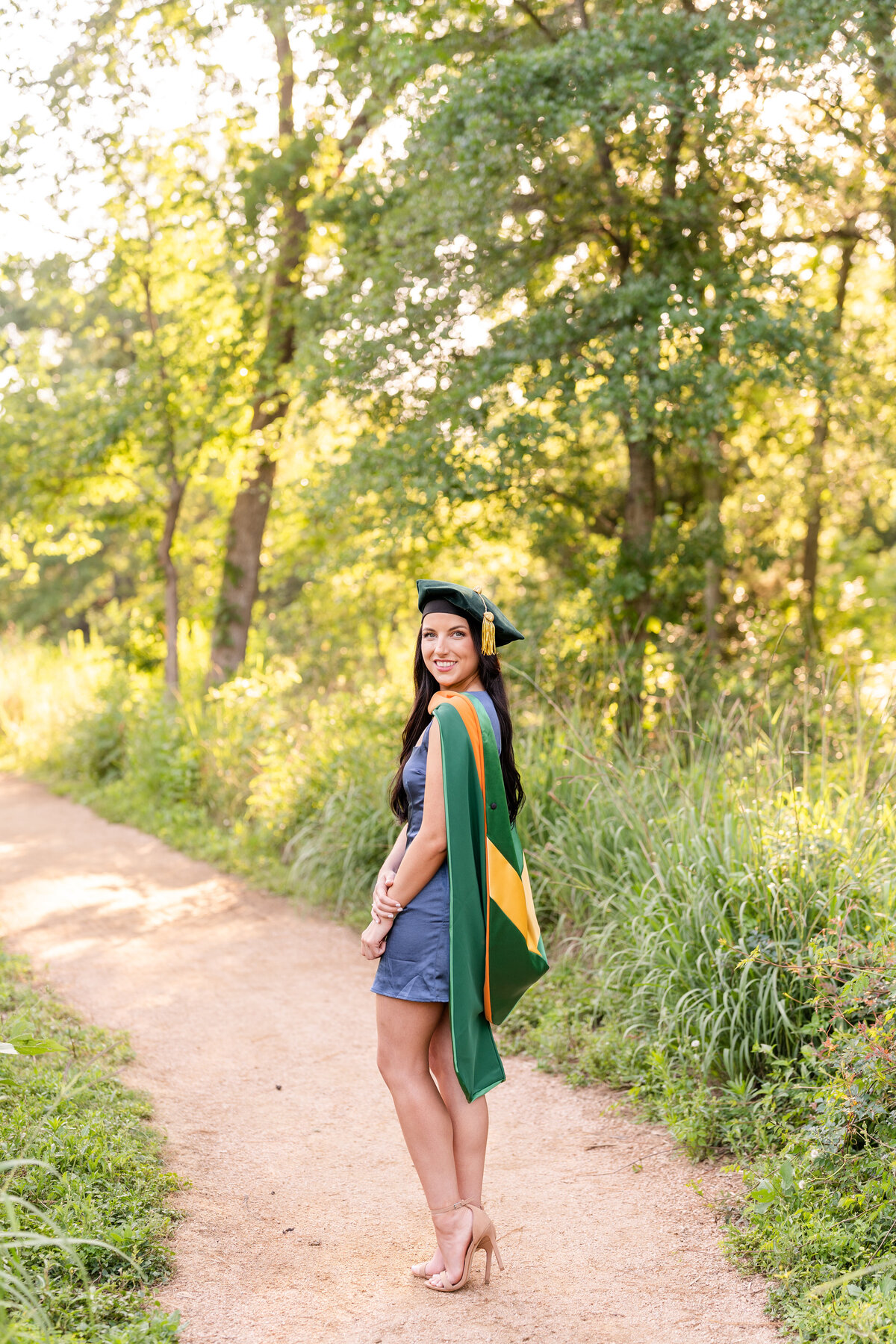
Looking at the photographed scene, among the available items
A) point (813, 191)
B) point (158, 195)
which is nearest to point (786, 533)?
point (813, 191)

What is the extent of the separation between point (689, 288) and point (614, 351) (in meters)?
0.70

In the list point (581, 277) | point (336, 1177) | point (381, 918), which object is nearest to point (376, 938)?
point (381, 918)

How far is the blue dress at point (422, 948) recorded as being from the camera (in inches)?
113

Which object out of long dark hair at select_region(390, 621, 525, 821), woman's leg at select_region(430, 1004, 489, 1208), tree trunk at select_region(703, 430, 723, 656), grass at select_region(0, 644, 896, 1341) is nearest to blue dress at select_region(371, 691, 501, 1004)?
woman's leg at select_region(430, 1004, 489, 1208)

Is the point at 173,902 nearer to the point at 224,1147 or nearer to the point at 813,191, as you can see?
the point at 224,1147

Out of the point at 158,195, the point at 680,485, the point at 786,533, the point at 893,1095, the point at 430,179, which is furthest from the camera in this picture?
the point at 786,533

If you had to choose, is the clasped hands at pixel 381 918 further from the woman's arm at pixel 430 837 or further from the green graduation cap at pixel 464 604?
the green graduation cap at pixel 464 604

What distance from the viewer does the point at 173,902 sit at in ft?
24.6

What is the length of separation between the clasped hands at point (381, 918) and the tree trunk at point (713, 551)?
22.8 ft

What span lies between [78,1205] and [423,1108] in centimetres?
108

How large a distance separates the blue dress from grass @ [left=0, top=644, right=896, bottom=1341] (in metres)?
1.22

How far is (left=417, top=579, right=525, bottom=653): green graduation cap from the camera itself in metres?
3.05

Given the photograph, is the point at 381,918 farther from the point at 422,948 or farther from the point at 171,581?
the point at 171,581

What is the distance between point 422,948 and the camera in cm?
290
